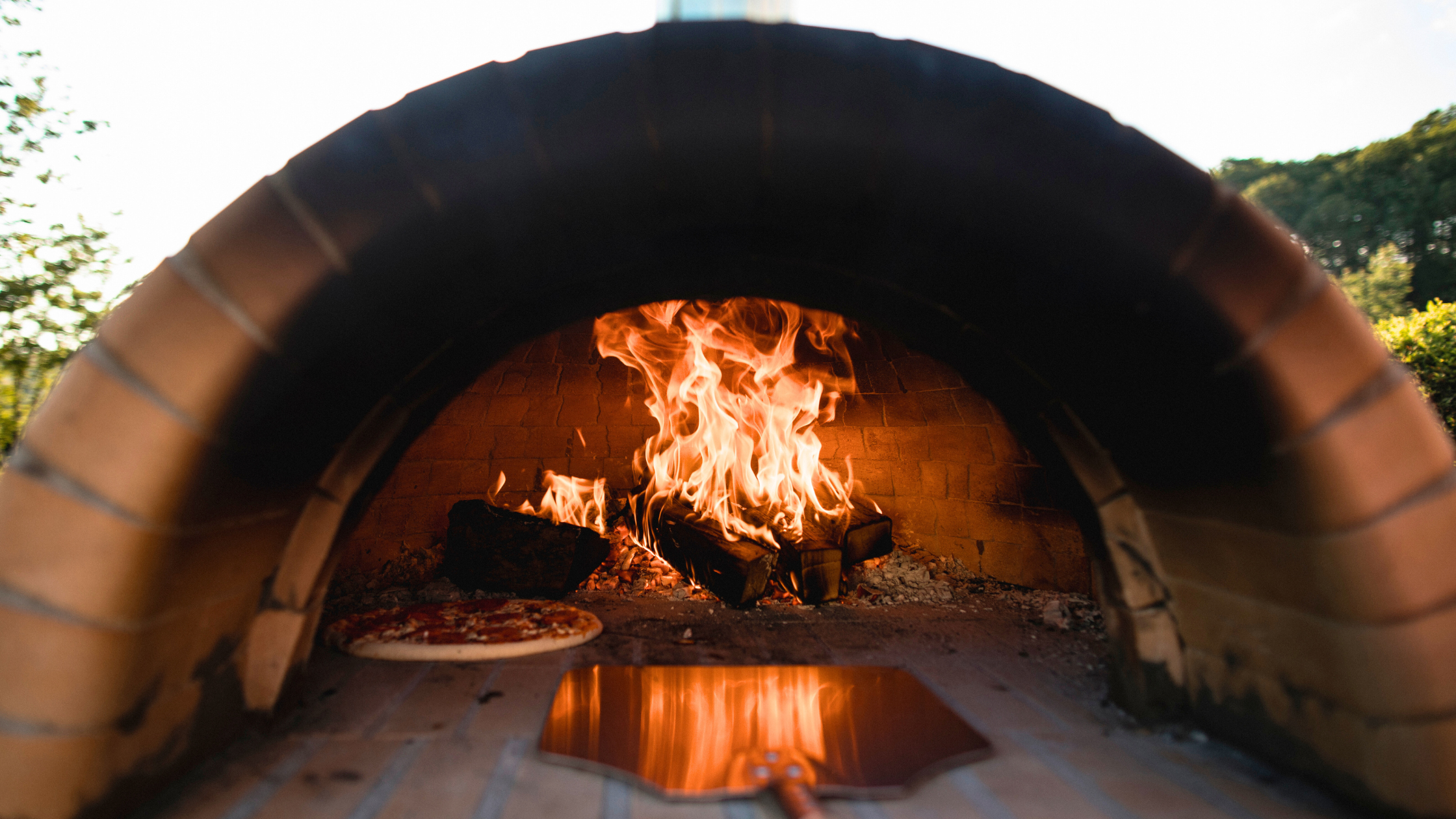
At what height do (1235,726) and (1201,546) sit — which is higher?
(1201,546)

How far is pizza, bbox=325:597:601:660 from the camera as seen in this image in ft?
7.20

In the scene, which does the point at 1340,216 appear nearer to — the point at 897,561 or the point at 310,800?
the point at 897,561

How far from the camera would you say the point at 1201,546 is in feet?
4.91

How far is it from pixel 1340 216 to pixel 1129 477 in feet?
98.3

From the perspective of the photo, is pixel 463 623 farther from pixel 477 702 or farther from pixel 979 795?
pixel 979 795

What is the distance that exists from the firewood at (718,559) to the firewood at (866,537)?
1.60 ft

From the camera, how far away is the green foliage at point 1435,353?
5.82 m

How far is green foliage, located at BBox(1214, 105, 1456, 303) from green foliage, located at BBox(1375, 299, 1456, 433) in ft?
56.3

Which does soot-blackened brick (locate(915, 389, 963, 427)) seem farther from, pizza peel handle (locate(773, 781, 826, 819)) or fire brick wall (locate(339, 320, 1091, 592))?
pizza peel handle (locate(773, 781, 826, 819))

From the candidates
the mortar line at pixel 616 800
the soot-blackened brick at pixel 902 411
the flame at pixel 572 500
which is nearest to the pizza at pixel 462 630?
the flame at pixel 572 500

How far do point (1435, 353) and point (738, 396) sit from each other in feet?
23.8

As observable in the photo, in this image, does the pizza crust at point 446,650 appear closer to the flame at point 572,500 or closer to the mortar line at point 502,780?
the mortar line at point 502,780

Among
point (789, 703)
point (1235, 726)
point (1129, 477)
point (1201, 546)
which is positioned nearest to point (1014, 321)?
point (1129, 477)

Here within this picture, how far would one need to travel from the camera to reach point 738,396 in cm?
371
